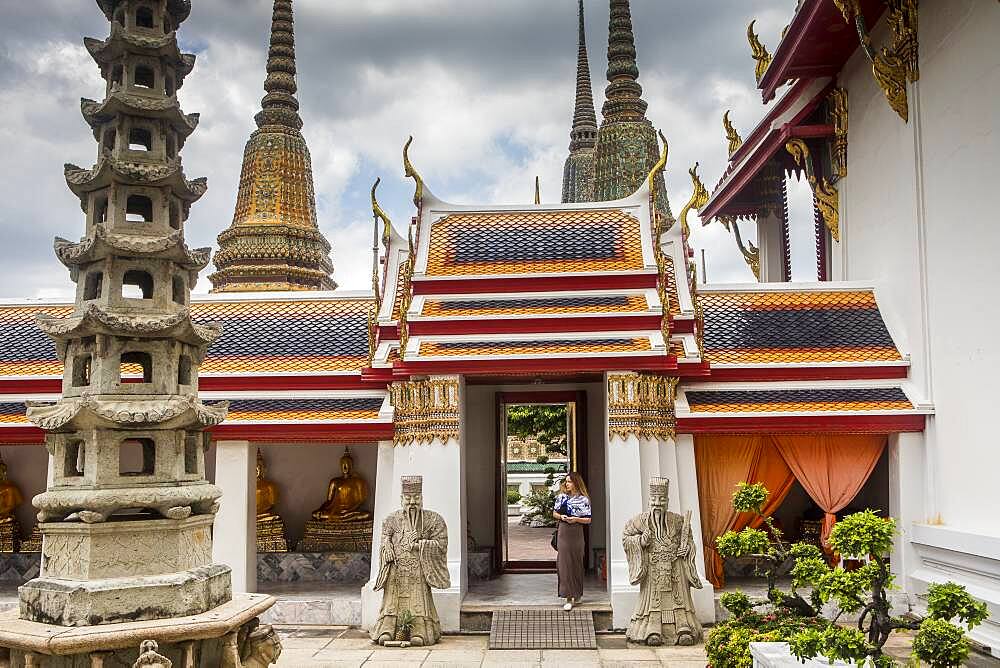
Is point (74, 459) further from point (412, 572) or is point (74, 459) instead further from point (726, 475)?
point (726, 475)

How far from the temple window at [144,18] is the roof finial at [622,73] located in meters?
14.6

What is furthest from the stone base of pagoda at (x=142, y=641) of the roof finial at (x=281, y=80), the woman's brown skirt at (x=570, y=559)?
the roof finial at (x=281, y=80)

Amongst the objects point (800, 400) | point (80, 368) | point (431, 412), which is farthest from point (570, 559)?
point (80, 368)

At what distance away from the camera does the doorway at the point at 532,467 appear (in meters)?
12.1

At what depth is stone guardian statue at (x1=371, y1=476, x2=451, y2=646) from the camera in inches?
354

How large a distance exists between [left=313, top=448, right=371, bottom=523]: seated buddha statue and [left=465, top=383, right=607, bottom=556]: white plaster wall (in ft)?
5.13

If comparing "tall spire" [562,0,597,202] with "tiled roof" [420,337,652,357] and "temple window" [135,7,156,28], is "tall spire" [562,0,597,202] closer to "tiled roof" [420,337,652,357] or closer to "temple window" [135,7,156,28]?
"tiled roof" [420,337,652,357]

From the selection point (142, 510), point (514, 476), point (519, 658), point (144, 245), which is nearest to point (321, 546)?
point (519, 658)

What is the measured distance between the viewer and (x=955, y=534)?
9008 millimetres

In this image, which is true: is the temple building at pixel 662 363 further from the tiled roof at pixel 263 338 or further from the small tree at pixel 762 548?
the small tree at pixel 762 548

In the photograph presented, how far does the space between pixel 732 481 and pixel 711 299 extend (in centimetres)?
230

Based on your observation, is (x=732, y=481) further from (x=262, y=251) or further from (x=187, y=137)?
(x=262, y=251)

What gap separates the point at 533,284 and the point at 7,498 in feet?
24.9

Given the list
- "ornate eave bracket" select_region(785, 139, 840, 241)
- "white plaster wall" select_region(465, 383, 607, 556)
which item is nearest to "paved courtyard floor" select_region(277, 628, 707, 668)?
"white plaster wall" select_region(465, 383, 607, 556)
